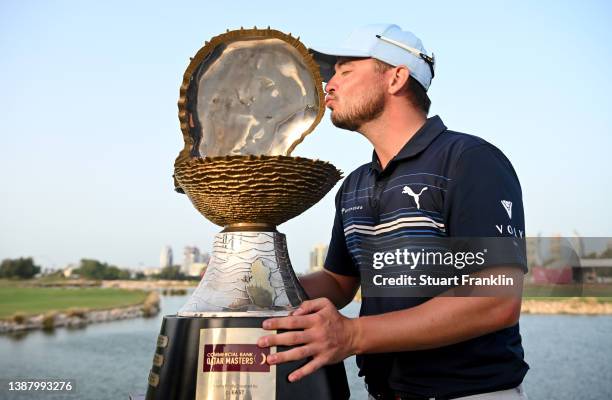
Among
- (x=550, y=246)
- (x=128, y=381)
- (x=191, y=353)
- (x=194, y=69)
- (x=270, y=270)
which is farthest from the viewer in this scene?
(x=128, y=381)

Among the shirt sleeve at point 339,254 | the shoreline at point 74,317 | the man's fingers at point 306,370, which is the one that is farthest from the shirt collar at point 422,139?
the shoreline at point 74,317

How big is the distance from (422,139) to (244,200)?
631 millimetres

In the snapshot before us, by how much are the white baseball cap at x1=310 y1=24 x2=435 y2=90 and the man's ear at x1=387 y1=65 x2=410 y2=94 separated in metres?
0.02

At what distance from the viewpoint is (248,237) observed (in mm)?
1844

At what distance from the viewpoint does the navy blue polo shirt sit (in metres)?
1.54

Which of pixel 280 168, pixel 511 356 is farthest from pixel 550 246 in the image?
pixel 280 168

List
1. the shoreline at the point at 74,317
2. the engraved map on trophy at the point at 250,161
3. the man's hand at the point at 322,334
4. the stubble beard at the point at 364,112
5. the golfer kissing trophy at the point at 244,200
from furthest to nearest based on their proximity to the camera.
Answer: the shoreline at the point at 74,317 < the stubble beard at the point at 364,112 < the engraved map on trophy at the point at 250,161 < the golfer kissing trophy at the point at 244,200 < the man's hand at the point at 322,334

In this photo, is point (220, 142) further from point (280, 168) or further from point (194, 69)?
point (280, 168)

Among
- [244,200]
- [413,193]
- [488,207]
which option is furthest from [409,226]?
[244,200]

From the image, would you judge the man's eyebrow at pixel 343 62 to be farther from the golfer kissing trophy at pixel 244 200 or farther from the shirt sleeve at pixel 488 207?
the shirt sleeve at pixel 488 207

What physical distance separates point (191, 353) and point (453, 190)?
929mm

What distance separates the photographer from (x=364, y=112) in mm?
1858

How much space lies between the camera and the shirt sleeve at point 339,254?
2.24 metres

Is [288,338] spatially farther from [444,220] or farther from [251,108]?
[251,108]
